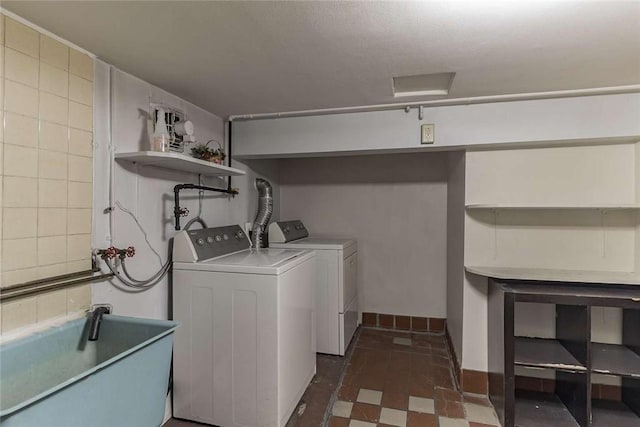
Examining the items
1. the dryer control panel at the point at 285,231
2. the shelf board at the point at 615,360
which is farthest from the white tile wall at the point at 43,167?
the shelf board at the point at 615,360

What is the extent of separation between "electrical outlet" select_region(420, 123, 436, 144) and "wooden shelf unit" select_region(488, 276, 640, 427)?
0.99 meters

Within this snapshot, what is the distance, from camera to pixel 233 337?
1.79 meters

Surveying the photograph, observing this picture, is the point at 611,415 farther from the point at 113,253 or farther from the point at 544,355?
the point at 113,253

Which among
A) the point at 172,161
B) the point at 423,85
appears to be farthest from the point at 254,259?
the point at 423,85

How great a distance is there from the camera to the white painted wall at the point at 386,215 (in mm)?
3225

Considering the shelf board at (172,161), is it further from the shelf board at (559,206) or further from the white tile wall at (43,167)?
the shelf board at (559,206)

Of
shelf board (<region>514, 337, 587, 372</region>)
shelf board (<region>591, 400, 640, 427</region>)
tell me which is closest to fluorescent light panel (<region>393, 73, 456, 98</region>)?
shelf board (<region>514, 337, 587, 372</region>)

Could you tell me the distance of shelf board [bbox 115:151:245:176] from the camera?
1.55 metres

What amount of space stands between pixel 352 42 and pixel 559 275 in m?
1.79

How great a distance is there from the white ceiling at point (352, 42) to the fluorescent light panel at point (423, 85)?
0.20 feet

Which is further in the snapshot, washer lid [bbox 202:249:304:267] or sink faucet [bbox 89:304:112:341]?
washer lid [bbox 202:249:304:267]

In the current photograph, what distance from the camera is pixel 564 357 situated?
1.89 metres

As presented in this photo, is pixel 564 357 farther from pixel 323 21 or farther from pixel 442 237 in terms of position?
pixel 323 21

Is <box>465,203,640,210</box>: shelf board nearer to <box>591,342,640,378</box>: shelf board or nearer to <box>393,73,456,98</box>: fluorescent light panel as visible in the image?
<box>393,73,456,98</box>: fluorescent light panel
